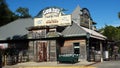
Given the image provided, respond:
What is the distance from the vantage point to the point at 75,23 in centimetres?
3528

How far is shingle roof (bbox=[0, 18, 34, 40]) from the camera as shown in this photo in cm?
3809

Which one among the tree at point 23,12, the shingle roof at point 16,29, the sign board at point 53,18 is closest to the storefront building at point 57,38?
the sign board at point 53,18

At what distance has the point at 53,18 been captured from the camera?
117 feet

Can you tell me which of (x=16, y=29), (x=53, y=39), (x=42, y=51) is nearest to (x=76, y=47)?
(x=53, y=39)

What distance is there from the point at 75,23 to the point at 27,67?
972 centimetres

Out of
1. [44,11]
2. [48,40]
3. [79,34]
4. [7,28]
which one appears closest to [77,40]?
[79,34]

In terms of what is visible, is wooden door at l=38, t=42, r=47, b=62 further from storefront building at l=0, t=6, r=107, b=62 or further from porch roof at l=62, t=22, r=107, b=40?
porch roof at l=62, t=22, r=107, b=40

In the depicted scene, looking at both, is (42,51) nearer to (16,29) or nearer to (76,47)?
(76,47)

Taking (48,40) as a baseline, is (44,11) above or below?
above

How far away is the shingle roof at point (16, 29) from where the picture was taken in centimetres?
3809

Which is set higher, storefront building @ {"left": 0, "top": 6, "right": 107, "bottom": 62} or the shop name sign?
the shop name sign

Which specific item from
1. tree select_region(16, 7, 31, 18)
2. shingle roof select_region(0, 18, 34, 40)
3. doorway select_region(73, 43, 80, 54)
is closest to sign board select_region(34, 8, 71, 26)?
doorway select_region(73, 43, 80, 54)

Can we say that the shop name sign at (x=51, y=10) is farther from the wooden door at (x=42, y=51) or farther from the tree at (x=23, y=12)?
the tree at (x=23, y=12)

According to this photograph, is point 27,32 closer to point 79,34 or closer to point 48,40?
point 48,40
